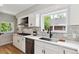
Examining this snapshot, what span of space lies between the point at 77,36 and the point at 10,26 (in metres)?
5.57

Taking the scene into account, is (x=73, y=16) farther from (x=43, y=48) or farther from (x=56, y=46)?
(x=43, y=48)

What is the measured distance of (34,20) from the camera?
13.3ft

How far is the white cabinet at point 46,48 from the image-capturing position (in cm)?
219

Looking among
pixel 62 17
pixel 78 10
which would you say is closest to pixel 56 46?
pixel 78 10

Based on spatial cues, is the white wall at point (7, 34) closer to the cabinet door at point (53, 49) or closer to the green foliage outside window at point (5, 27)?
the green foliage outside window at point (5, 27)

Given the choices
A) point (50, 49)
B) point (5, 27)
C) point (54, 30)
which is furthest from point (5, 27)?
point (50, 49)

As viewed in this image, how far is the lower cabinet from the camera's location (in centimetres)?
192

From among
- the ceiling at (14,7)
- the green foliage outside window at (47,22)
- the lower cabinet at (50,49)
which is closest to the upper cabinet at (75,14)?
the lower cabinet at (50,49)

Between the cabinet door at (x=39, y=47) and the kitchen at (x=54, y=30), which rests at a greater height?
the kitchen at (x=54, y=30)

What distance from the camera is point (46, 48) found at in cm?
257

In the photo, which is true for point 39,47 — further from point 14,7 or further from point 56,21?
point 14,7

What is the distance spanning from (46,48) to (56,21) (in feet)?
4.04

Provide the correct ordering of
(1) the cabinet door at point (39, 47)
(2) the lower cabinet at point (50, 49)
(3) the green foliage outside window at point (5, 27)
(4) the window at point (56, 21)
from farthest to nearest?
(3) the green foliage outside window at point (5, 27), (4) the window at point (56, 21), (1) the cabinet door at point (39, 47), (2) the lower cabinet at point (50, 49)

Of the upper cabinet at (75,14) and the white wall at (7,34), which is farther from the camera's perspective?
the white wall at (7,34)
